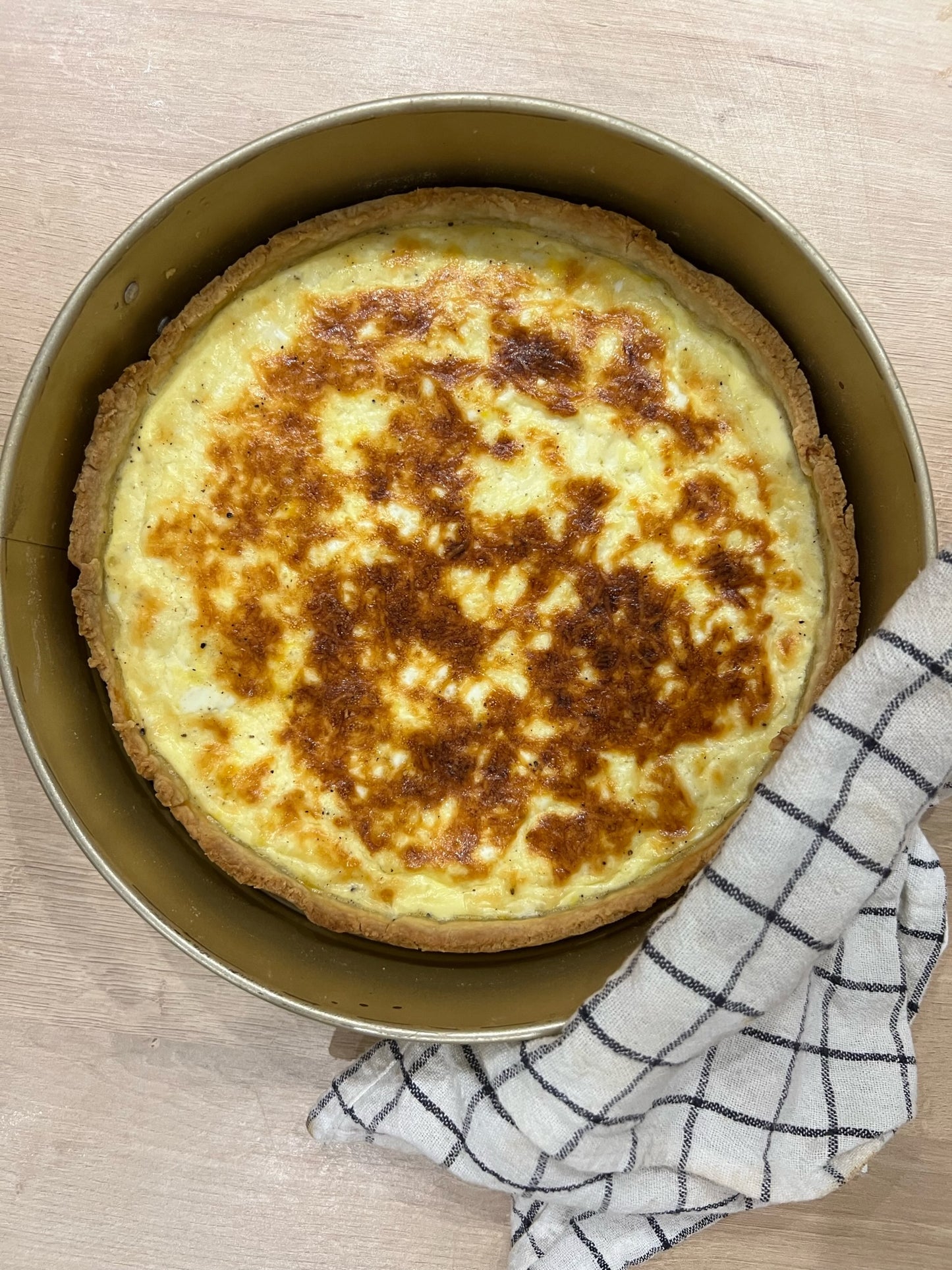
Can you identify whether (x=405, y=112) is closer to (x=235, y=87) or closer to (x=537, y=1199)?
(x=235, y=87)

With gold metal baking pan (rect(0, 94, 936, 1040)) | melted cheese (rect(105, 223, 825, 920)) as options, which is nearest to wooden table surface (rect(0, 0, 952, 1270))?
gold metal baking pan (rect(0, 94, 936, 1040))

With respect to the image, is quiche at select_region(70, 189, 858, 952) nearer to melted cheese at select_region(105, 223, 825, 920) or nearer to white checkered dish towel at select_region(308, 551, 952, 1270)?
melted cheese at select_region(105, 223, 825, 920)

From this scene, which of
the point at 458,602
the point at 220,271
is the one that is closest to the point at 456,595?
the point at 458,602

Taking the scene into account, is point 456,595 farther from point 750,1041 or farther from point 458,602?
point 750,1041

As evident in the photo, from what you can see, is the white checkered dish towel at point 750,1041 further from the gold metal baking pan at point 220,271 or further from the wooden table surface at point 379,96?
the wooden table surface at point 379,96

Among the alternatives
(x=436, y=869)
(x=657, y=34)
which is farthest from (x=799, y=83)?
(x=436, y=869)

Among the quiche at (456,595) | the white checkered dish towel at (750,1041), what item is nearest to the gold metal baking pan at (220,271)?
the quiche at (456,595)

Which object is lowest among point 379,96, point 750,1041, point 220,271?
point 750,1041
